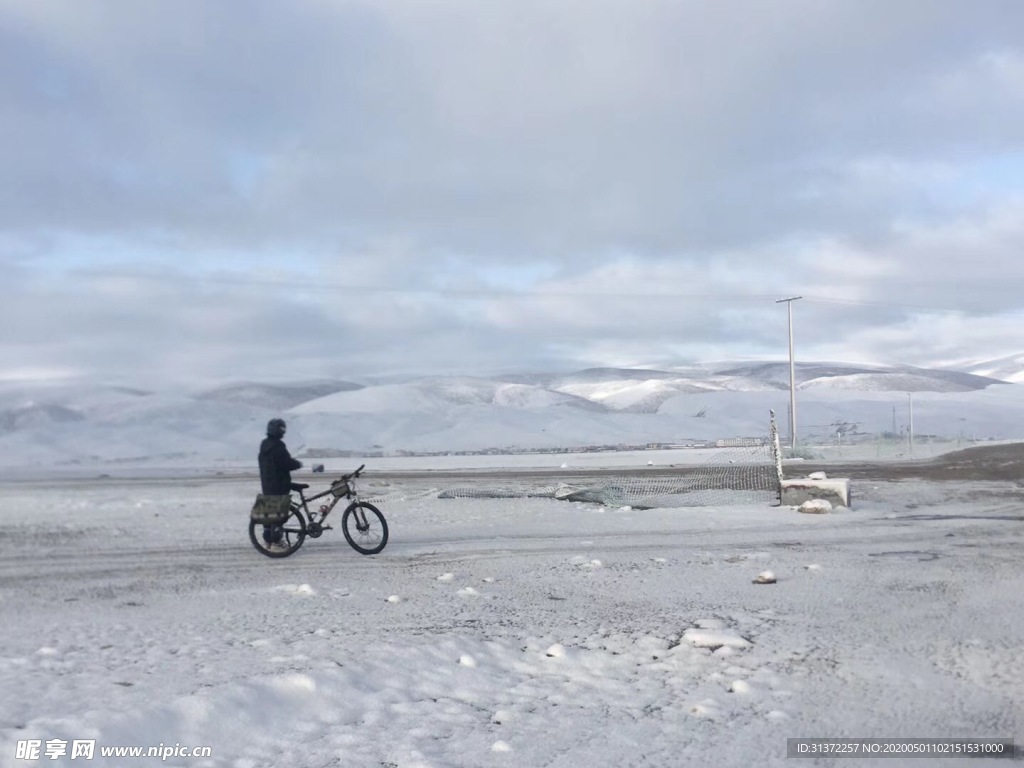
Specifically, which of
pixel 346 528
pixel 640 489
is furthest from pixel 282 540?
pixel 640 489

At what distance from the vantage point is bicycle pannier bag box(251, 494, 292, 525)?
40.1 feet

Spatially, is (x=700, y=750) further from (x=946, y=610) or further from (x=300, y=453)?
(x=300, y=453)

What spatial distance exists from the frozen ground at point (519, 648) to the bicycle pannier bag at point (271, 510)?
23.3 inches

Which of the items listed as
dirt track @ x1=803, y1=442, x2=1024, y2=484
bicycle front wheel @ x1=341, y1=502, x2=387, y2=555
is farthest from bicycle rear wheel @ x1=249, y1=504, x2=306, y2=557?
dirt track @ x1=803, y1=442, x2=1024, y2=484

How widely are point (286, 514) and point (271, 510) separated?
0.20 m

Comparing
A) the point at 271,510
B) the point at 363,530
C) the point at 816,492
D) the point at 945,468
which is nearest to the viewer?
the point at 271,510

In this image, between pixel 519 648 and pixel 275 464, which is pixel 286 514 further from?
pixel 519 648

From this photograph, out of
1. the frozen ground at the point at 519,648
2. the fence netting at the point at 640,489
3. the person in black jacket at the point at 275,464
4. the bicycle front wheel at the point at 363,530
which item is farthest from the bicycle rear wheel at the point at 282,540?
the fence netting at the point at 640,489

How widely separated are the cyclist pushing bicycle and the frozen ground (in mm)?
312

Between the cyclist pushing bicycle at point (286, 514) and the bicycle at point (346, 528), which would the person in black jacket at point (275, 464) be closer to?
the cyclist pushing bicycle at point (286, 514)

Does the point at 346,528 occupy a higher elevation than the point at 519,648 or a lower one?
higher

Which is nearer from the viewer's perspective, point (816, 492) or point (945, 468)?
point (816, 492)

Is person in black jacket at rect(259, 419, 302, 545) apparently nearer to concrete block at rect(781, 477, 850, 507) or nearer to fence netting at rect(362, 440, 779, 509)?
fence netting at rect(362, 440, 779, 509)

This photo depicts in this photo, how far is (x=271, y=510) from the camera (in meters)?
12.2
